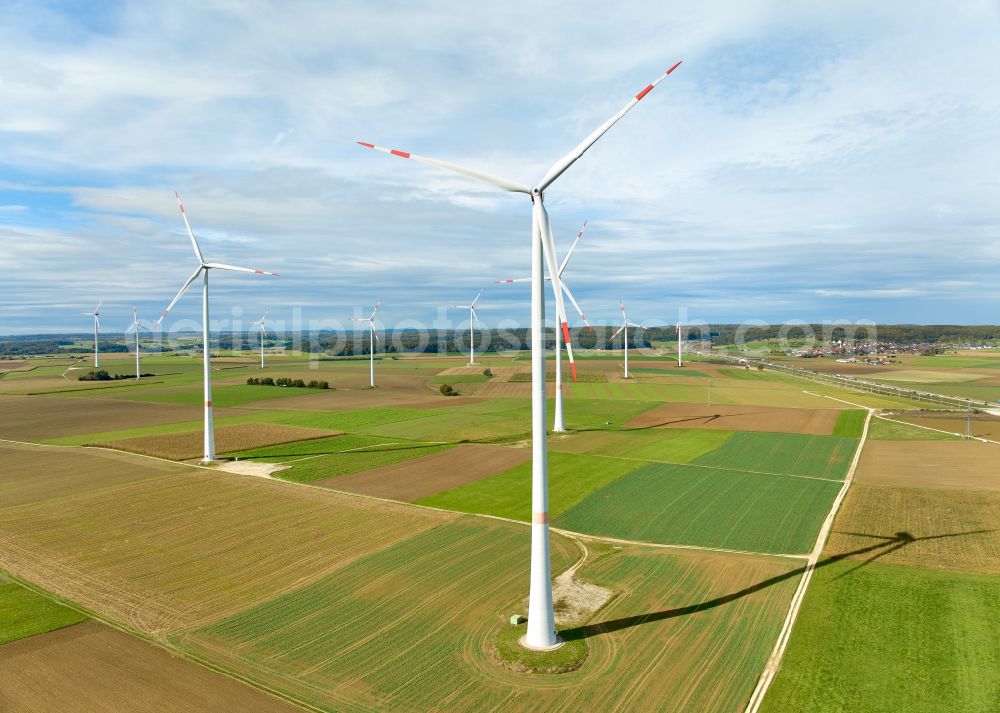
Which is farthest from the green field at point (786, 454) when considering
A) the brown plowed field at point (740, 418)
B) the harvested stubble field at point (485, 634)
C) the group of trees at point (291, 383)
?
the group of trees at point (291, 383)

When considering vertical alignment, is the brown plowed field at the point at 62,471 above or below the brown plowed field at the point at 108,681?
above

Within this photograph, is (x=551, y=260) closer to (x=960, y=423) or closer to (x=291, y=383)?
(x=960, y=423)

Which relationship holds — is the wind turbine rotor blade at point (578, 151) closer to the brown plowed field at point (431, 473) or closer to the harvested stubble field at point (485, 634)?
the harvested stubble field at point (485, 634)

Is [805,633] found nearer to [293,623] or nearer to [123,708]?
[293,623]

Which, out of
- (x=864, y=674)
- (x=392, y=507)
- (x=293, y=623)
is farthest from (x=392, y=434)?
(x=864, y=674)

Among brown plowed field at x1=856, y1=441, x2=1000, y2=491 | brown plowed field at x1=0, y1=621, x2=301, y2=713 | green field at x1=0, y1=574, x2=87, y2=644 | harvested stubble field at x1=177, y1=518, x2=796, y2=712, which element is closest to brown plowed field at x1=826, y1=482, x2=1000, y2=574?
brown plowed field at x1=856, y1=441, x2=1000, y2=491

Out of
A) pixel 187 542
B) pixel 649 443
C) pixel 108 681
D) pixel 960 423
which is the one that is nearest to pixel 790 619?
pixel 108 681
